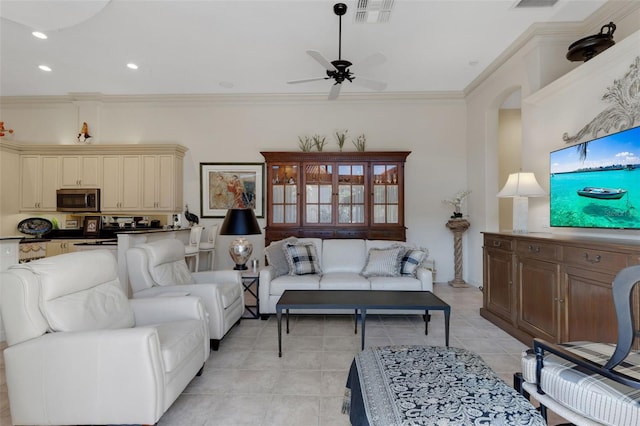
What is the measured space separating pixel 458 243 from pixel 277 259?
3262 mm

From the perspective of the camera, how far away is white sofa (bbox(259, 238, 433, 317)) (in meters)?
3.41

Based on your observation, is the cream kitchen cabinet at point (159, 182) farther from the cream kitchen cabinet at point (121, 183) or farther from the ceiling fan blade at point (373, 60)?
the ceiling fan blade at point (373, 60)

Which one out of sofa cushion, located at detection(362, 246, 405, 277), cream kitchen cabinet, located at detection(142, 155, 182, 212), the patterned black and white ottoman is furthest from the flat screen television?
cream kitchen cabinet, located at detection(142, 155, 182, 212)

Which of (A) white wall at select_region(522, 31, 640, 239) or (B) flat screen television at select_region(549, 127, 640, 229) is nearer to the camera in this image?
(B) flat screen television at select_region(549, 127, 640, 229)

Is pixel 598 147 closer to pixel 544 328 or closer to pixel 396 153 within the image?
pixel 544 328

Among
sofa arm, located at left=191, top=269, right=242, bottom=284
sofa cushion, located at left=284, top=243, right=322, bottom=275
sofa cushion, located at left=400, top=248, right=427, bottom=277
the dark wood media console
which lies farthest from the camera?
sofa cushion, located at left=284, top=243, right=322, bottom=275

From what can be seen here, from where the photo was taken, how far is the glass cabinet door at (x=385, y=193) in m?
5.05

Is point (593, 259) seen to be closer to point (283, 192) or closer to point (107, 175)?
point (283, 192)

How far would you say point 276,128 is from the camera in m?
5.52

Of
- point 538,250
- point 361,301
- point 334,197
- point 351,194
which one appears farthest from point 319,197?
point 538,250

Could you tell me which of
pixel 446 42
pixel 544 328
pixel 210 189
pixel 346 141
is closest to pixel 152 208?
pixel 210 189

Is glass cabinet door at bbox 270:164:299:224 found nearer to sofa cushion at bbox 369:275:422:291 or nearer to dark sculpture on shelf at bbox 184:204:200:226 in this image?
dark sculpture on shelf at bbox 184:204:200:226

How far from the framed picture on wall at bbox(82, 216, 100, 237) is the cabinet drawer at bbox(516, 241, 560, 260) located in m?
6.24

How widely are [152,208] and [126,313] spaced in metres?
3.61
